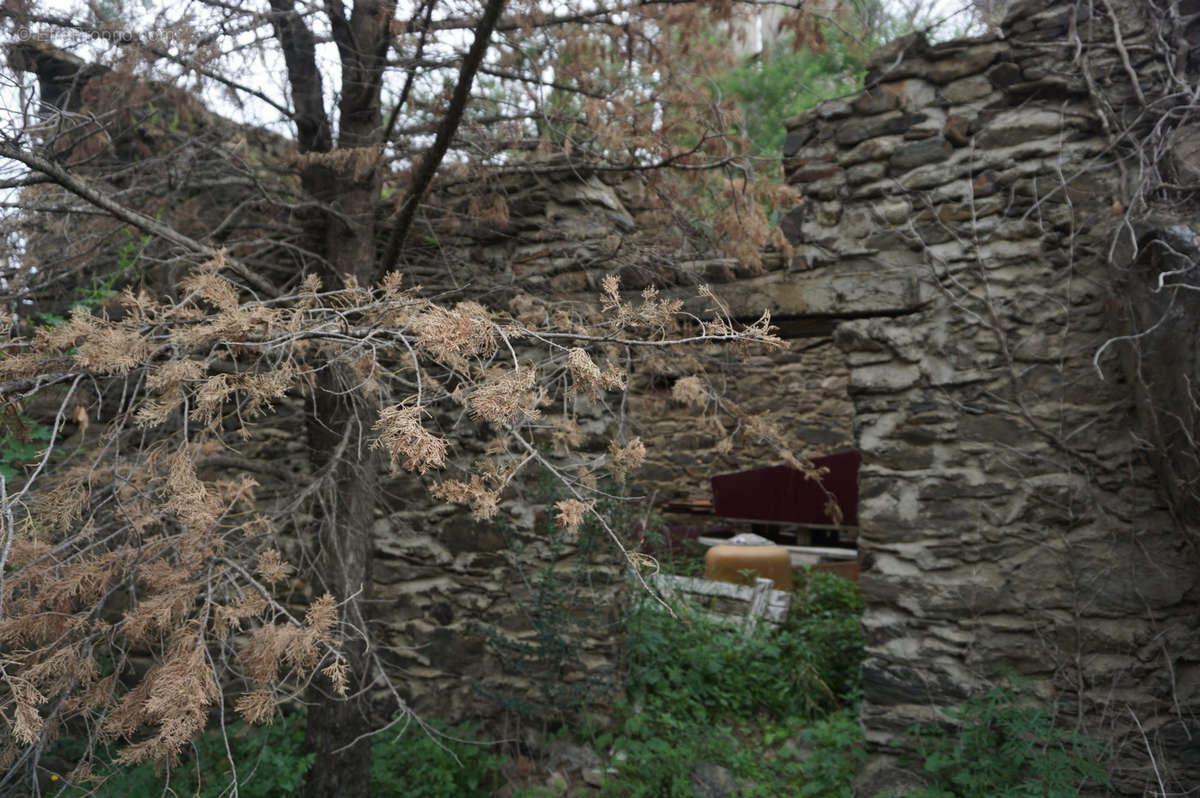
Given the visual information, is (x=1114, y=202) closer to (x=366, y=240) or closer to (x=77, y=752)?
(x=366, y=240)

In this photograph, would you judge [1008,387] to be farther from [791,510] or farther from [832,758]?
[791,510]

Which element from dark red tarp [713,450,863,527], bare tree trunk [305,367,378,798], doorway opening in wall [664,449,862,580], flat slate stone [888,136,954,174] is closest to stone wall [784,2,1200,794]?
flat slate stone [888,136,954,174]

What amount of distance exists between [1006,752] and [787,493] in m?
4.48

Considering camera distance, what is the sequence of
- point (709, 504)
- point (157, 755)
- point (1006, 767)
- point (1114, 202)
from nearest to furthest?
point (157, 755), point (1006, 767), point (1114, 202), point (709, 504)

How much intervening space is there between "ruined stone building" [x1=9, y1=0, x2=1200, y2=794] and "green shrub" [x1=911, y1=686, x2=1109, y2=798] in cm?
10

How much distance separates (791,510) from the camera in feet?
24.7

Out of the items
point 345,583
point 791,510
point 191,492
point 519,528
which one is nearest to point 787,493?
point 791,510

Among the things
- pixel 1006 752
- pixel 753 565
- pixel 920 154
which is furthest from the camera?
pixel 753 565

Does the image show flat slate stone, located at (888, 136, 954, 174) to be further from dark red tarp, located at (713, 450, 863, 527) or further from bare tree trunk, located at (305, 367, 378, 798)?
dark red tarp, located at (713, 450, 863, 527)

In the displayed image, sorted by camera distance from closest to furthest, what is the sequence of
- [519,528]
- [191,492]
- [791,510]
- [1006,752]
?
[191,492] < [1006,752] < [519,528] < [791,510]

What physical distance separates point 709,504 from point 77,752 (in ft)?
18.4

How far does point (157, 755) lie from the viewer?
5.82ft

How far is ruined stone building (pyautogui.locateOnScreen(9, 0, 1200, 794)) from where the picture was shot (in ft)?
10.4

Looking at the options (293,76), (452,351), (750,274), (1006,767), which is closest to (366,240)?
(293,76)
